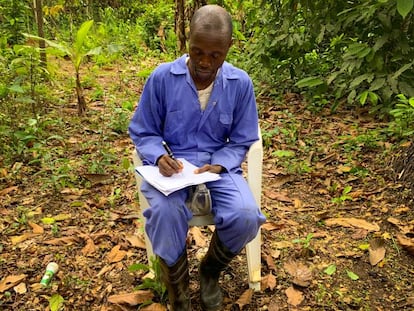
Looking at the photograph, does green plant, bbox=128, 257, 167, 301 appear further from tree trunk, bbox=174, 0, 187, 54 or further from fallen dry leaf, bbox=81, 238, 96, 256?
tree trunk, bbox=174, 0, 187, 54

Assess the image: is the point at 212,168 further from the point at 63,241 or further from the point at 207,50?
the point at 63,241

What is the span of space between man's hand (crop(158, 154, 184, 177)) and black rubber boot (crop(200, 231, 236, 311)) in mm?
383

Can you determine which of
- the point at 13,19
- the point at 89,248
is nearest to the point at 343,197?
the point at 89,248

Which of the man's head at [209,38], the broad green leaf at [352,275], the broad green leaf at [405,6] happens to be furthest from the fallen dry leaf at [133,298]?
the broad green leaf at [405,6]

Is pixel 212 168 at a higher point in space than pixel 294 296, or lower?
higher

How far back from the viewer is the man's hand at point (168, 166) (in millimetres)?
2119

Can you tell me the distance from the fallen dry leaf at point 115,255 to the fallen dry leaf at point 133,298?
331 mm

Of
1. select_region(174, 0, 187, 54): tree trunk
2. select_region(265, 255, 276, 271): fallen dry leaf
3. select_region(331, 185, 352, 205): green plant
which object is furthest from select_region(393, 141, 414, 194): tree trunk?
select_region(174, 0, 187, 54): tree trunk

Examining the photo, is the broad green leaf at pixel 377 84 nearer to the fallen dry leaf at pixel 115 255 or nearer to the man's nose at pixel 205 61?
the man's nose at pixel 205 61

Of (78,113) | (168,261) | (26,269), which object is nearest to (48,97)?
(78,113)

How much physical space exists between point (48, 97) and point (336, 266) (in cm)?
358

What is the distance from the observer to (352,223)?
2.90m

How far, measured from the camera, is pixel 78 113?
4.63m

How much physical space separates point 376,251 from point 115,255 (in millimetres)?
1552
